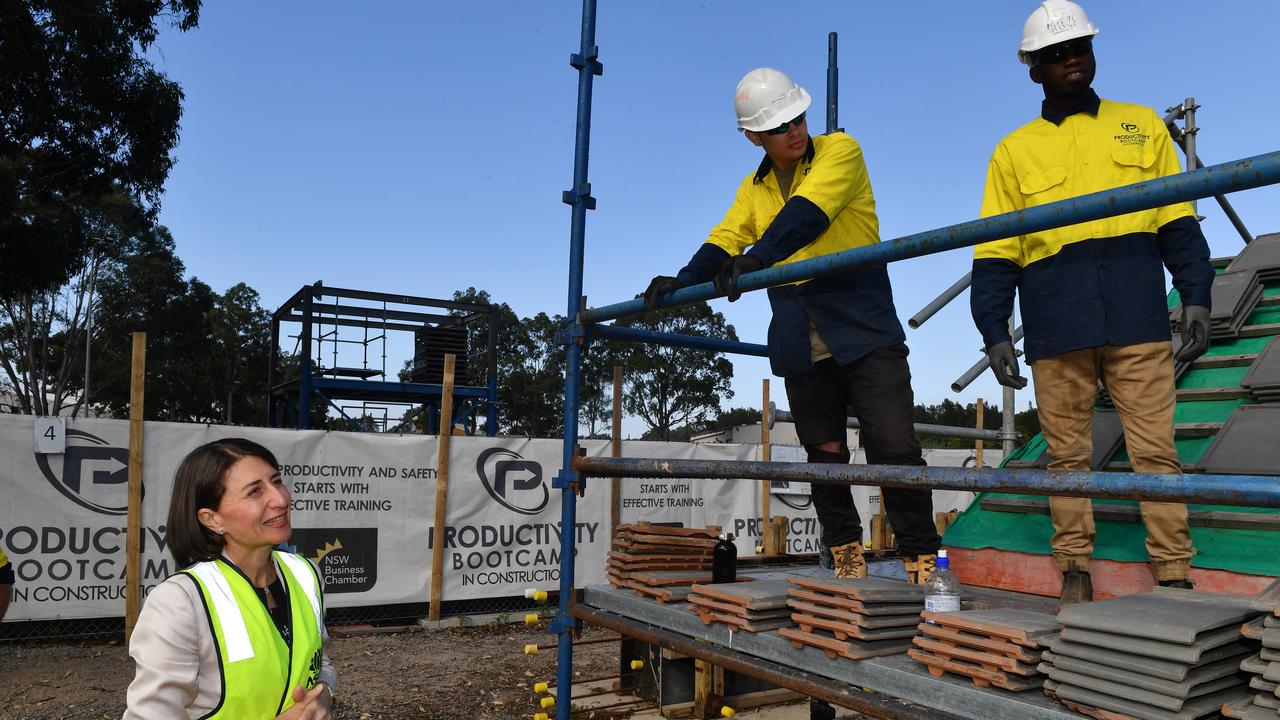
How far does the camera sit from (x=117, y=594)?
29.0 feet

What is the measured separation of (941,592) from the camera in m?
2.78

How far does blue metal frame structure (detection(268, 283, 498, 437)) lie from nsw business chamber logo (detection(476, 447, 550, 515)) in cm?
739

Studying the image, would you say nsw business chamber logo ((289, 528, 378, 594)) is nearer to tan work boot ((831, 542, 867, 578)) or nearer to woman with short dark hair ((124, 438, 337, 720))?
tan work boot ((831, 542, 867, 578))

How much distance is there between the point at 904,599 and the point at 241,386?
5080 cm

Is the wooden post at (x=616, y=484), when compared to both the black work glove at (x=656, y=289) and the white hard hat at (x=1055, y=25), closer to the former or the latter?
the black work glove at (x=656, y=289)

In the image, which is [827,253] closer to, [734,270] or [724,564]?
[734,270]

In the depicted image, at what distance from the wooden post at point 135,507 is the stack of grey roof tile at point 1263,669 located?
9043 mm

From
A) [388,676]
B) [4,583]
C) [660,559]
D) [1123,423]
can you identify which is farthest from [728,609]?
[388,676]

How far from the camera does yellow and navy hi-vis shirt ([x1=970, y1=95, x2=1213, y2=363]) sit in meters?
3.19

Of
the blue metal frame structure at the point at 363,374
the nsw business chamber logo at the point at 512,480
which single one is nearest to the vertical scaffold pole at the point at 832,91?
the nsw business chamber logo at the point at 512,480

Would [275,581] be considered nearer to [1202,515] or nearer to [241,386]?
[1202,515]

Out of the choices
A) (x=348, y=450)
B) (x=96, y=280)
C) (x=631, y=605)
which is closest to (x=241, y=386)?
(x=96, y=280)

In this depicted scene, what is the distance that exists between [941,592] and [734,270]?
1316mm

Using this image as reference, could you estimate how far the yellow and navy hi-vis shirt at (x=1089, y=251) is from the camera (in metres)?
3.19
